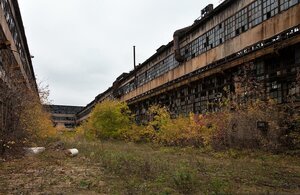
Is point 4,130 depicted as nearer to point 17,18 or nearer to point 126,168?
point 126,168

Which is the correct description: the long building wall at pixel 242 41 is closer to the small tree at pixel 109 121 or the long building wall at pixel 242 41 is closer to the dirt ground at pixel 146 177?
the small tree at pixel 109 121

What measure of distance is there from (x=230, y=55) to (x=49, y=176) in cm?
1441

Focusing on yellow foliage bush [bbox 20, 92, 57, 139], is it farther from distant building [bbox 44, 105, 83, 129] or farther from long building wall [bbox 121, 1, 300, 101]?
distant building [bbox 44, 105, 83, 129]

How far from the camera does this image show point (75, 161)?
1302 cm

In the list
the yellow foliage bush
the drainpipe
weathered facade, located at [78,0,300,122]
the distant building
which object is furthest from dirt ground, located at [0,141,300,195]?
the distant building

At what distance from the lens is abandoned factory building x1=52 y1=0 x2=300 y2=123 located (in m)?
15.1

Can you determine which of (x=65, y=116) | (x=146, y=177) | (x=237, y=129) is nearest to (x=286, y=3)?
(x=237, y=129)

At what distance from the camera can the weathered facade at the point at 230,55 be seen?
1508 cm

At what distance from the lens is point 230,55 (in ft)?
66.0

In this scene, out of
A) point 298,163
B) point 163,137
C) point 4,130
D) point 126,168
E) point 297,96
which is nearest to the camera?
point 126,168

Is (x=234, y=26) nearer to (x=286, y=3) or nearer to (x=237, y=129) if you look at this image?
(x=286, y=3)

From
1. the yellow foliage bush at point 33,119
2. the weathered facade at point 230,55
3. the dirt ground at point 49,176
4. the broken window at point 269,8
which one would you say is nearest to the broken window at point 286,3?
the weathered facade at point 230,55

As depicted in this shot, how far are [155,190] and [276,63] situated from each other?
1118 cm

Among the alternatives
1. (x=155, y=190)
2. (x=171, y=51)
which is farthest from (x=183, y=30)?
(x=155, y=190)
